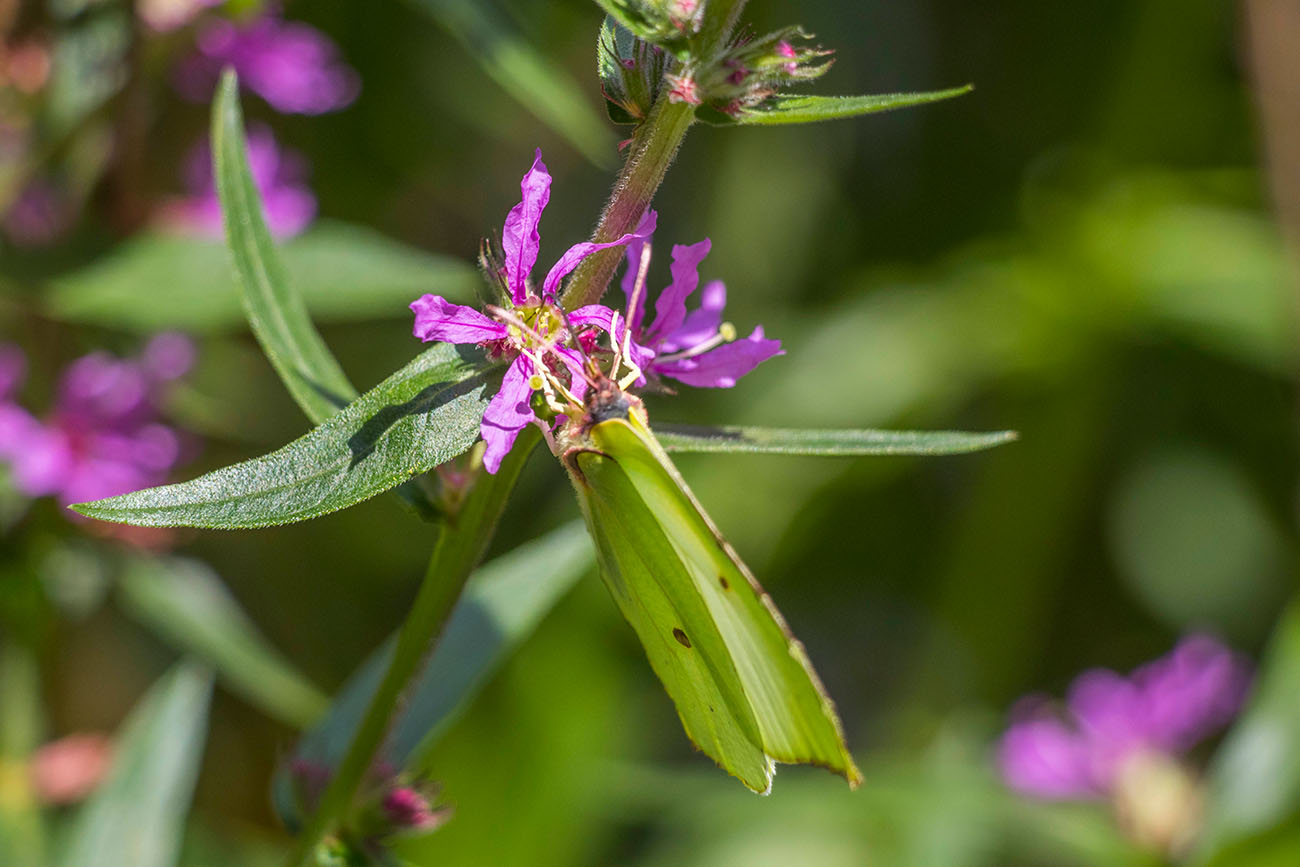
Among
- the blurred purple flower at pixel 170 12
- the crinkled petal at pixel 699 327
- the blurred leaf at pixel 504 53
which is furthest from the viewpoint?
the blurred purple flower at pixel 170 12

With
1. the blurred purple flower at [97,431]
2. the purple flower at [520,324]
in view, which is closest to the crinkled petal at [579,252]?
the purple flower at [520,324]

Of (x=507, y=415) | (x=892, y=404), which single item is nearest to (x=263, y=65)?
(x=507, y=415)

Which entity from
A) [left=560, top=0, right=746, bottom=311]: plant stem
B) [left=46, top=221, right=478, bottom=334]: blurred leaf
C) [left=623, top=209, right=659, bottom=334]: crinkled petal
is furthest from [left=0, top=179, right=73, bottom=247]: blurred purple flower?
[left=560, top=0, right=746, bottom=311]: plant stem

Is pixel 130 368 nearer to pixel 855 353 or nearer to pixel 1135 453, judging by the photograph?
pixel 855 353

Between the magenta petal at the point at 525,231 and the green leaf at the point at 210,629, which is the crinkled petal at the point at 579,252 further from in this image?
the green leaf at the point at 210,629

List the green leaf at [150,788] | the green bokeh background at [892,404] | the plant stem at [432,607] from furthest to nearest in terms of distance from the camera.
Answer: the green bokeh background at [892,404] → the green leaf at [150,788] → the plant stem at [432,607]

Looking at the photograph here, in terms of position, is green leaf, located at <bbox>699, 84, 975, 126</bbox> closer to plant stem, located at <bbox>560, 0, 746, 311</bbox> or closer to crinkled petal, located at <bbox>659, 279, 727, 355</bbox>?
plant stem, located at <bbox>560, 0, 746, 311</bbox>
